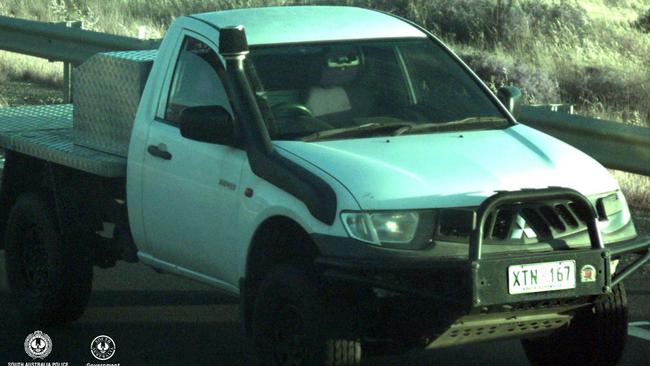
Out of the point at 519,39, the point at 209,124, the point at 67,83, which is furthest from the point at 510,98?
the point at 519,39

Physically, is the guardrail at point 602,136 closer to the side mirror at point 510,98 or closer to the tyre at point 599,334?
the side mirror at point 510,98

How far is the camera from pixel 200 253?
727 cm

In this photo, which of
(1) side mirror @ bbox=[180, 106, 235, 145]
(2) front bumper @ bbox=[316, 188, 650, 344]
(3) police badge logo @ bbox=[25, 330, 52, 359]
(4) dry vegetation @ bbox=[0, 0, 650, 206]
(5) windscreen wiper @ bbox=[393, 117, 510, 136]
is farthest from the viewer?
(4) dry vegetation @ bbox=[0, 0, 650, 206]

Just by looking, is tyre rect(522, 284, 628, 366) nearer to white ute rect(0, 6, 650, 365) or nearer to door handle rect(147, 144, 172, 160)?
white ute rect(0, 6, 650, 365)

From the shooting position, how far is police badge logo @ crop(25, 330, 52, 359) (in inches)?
303

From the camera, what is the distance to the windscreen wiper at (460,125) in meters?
7.18

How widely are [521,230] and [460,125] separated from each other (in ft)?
3.81

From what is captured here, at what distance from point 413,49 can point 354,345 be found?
7.05ft

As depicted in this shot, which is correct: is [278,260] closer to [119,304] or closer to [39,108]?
[119,304]

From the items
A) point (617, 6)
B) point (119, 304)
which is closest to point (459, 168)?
point (119, 304)

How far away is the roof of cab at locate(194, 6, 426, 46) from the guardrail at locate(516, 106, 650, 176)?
2211mm

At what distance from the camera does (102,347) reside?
777cm

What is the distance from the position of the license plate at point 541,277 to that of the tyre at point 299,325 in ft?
2.26

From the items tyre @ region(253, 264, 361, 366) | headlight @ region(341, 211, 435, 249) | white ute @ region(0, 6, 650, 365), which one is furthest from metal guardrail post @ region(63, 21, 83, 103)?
headlight @ region(341, 211, 435, 249)
